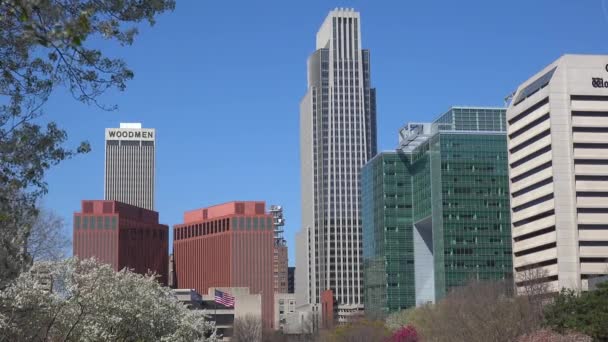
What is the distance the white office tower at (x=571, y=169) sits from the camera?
486 ft

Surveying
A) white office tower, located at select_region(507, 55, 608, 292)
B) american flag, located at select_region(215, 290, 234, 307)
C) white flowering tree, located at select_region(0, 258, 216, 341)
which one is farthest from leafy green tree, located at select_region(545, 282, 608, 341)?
american flag, located at select_region(215, 290, 234, 307)

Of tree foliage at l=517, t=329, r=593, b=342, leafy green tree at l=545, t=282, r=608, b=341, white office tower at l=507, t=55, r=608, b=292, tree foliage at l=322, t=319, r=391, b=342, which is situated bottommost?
tree foliage at l=322, t=319, r=391, b=342

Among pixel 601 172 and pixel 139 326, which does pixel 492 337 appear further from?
pixel 601 172

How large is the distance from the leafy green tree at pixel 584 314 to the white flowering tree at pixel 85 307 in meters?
32.9

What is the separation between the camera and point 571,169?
14988 cm

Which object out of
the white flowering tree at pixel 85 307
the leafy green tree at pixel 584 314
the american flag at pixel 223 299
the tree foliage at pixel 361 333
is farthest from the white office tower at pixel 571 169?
the white flowering tree at pixel 85 307

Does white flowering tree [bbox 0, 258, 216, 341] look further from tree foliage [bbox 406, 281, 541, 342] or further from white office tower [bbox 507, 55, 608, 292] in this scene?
white office tower [bbox 507, 55, 608, 292]

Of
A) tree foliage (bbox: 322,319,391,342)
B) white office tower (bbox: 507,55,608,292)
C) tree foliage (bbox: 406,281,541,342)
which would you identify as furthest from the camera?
white office tower (bbox: 507,55,608,292)

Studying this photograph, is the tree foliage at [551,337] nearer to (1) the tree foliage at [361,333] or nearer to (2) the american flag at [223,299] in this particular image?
(1) the tree foliage at [361,333]

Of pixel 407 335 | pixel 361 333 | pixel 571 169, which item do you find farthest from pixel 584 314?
pixel 571 169

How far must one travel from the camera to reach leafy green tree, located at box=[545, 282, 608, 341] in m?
71.7

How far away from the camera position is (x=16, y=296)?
3788 cm

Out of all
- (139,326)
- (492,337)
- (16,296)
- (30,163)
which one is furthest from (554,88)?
(30,163)

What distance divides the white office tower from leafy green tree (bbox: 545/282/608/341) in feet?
225
